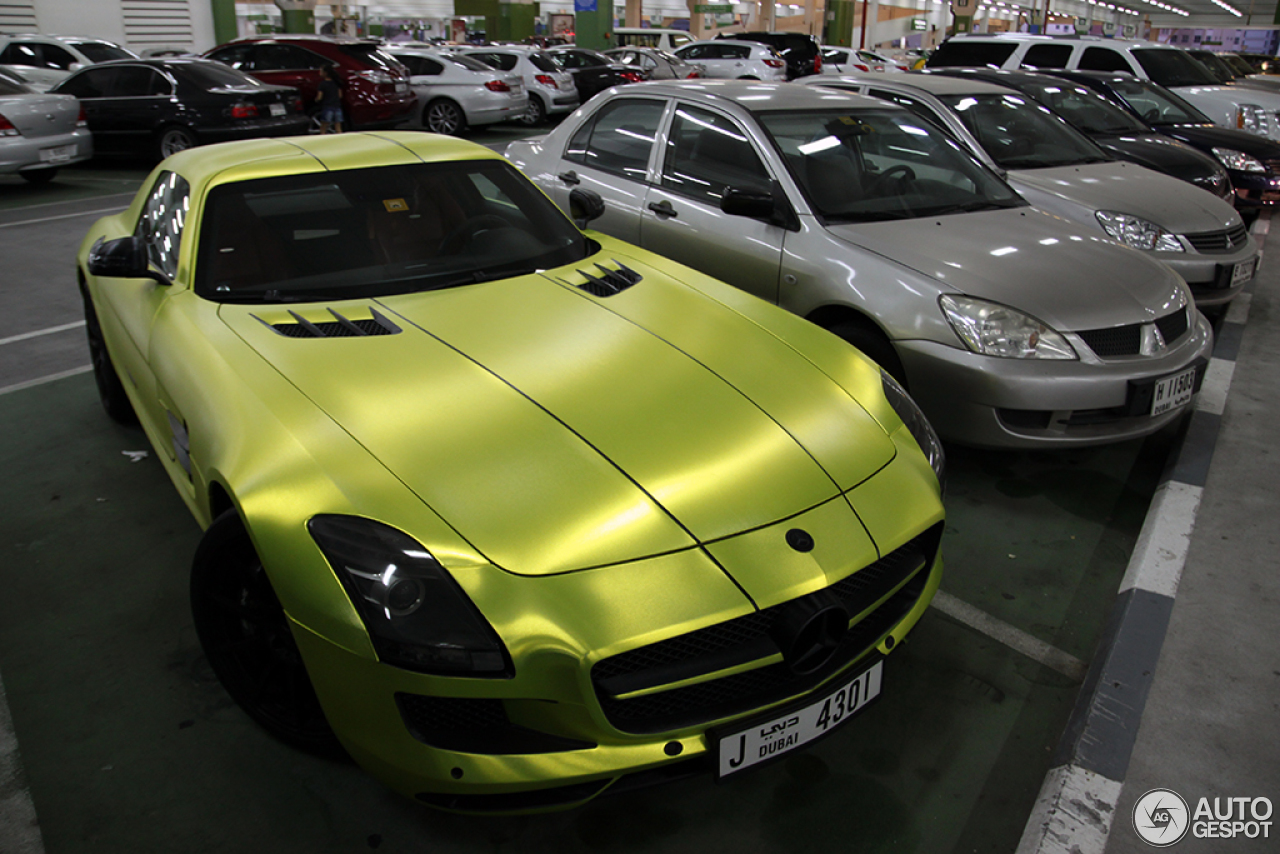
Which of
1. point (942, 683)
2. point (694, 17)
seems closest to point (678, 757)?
point (942, 683)

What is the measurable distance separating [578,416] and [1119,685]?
5.28 feet

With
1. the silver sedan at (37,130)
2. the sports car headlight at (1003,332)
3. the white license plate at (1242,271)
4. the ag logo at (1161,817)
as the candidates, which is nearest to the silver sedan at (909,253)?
the sports car headlight at (1003,332)

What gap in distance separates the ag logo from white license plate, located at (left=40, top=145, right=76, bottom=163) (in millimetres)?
10327

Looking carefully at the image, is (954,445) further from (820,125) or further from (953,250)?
(820,125)

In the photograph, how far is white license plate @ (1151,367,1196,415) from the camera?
127 inches

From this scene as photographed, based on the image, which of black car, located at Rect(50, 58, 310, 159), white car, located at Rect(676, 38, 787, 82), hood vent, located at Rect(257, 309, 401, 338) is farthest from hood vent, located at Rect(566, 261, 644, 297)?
white car, located at Rect(676, 38, 787, 82)

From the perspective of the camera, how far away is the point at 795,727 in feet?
5.66

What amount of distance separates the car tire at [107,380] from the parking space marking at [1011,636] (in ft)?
11.0

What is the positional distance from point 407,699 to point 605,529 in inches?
19.5

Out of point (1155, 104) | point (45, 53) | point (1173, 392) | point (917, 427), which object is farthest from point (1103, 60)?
point (45, 53)

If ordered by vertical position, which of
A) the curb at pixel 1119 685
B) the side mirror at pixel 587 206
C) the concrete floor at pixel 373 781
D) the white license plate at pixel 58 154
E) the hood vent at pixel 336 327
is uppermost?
the side mirror at pixel 587 206

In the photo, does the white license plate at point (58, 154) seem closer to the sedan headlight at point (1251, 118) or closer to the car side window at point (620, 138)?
the car side window at point (620, 138)

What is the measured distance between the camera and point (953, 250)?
346cm

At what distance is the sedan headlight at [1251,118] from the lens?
9281 mm
